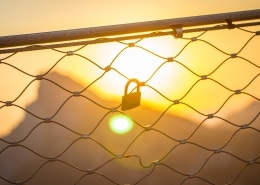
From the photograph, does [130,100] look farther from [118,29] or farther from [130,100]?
[118,29]

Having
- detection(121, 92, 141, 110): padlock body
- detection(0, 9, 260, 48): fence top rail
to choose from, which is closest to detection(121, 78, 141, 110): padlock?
detection(121, 92, 141, 110): padlock body

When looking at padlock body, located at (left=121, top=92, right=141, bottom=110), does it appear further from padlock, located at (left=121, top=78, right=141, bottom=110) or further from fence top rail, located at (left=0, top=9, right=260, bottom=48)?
fence top rail, located at (left=0, top=9, right=260, bottom=48)

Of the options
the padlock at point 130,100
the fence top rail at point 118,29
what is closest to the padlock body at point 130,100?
the padlock at point 130,100

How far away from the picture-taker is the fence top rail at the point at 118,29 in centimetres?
78

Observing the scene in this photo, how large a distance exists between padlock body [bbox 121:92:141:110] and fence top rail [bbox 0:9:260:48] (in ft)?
0.56

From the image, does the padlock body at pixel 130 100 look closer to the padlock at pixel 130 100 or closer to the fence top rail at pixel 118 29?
the padlock at pixel 130 100

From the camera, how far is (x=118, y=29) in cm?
82

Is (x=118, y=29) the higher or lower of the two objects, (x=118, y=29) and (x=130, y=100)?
the higher

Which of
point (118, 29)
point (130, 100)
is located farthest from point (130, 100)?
point (118, 29)

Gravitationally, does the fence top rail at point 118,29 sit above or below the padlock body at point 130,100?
above

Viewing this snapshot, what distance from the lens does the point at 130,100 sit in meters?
0.84

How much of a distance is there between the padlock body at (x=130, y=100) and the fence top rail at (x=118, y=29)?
17cm

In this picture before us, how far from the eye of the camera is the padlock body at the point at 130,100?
2.75ft

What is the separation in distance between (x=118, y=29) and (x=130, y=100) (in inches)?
7.6
